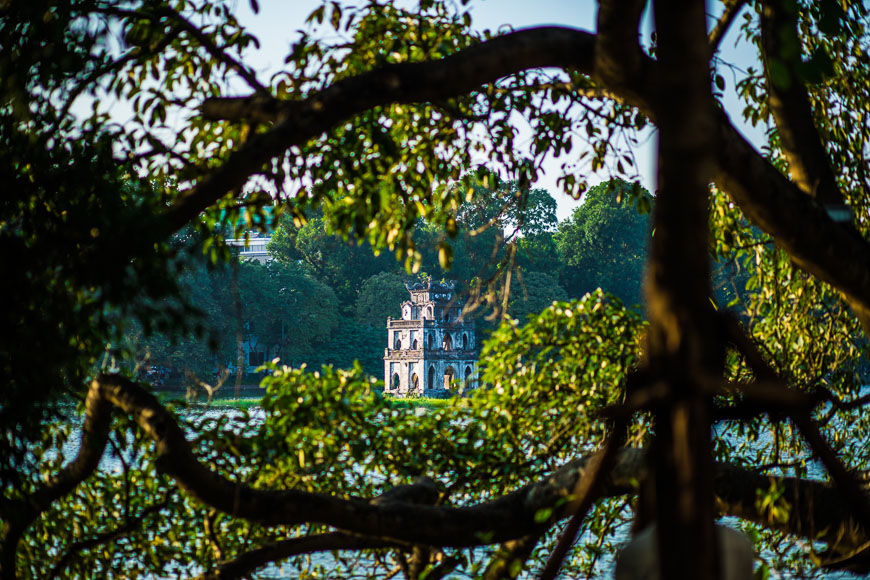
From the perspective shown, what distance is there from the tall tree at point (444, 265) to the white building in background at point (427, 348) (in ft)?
137

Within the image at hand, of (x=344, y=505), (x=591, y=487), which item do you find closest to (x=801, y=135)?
(x=344, y=505)

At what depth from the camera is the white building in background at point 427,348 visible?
4931 centimetres

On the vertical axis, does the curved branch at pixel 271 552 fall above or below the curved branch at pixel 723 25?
below

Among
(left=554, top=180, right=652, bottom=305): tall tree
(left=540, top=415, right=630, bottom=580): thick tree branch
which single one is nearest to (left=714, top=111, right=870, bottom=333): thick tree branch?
(left=540, top=415, right=630, bottom=580): thick tree branch

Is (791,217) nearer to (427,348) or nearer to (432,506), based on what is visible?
(432,506)

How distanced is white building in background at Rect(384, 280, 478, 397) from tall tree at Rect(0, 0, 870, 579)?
137 feet

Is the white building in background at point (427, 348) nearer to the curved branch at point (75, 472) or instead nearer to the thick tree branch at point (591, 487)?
the curved branch at point (75, 472)

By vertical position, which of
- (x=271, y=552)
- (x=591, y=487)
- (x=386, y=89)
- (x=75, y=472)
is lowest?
(x=271, y=552)

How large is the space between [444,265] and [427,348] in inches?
1774

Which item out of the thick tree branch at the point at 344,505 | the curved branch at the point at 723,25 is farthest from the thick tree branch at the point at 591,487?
the curved branch at the point at 723,25

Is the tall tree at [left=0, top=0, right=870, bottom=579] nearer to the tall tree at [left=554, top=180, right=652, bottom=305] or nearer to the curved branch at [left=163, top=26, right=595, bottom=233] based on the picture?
the curved branch at [left=163, top=26, right=595, bottom=233]

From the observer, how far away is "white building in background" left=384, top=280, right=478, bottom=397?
4931cm

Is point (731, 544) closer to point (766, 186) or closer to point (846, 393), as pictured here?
point (766, 186)

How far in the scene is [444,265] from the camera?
4.67m
